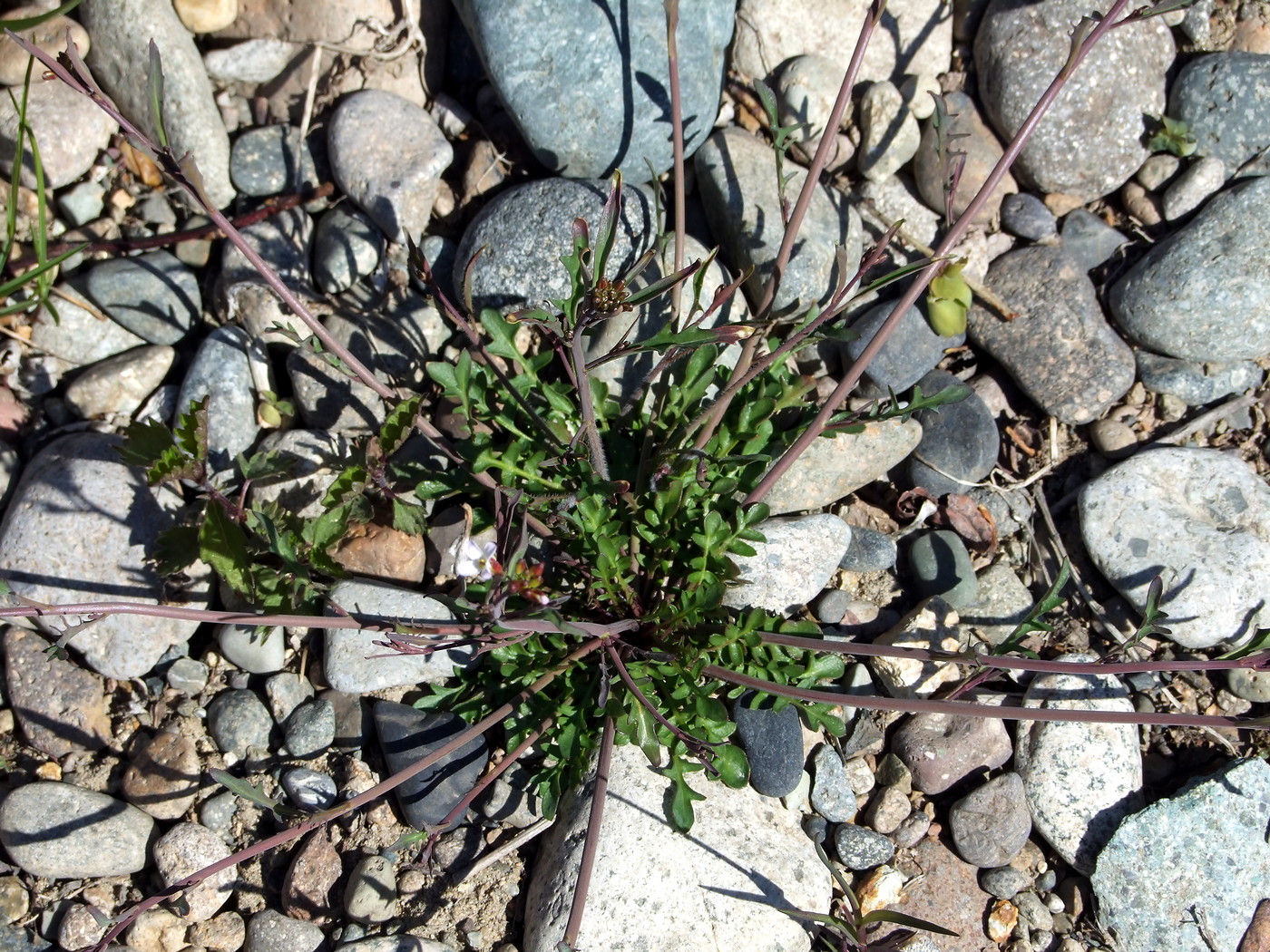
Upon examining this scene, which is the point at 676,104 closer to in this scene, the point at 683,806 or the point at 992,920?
the point at 683,806

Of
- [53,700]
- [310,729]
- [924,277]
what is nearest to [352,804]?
[310,729]

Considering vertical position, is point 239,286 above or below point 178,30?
below

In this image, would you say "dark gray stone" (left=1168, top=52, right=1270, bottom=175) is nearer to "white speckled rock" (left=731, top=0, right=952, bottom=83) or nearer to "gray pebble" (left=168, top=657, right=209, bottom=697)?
"white speckled rock" (left=731, top=0, right=952, bottom=83)

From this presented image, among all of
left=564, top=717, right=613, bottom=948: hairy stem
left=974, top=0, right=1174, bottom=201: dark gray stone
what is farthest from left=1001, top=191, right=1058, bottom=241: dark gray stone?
left=564, top=717, right=613, bottom=948: hairy stem

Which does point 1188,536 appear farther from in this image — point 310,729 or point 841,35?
point 310,729

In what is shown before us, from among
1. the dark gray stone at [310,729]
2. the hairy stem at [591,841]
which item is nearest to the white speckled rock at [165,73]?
the dark gray stone at [310,729]

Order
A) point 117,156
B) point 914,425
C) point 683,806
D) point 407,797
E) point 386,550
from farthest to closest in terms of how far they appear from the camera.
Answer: point 117,156 → point 914,425 → point 386,550 → point 407,797 → point 683,806

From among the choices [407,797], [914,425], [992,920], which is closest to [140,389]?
[407,797]

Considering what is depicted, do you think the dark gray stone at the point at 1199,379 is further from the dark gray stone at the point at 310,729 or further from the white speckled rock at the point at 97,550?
the white speckled rock at the point at 97,550
